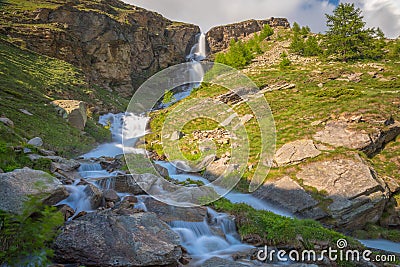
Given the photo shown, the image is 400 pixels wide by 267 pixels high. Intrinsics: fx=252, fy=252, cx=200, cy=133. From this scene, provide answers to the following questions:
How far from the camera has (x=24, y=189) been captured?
6238 mm

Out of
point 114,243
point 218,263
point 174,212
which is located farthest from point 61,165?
point 218,263

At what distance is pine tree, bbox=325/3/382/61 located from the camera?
30344mm

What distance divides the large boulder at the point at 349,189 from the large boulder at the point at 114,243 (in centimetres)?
761

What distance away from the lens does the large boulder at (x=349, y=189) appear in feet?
34.6

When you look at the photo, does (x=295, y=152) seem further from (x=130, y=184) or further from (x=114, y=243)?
(x=114, y=243)

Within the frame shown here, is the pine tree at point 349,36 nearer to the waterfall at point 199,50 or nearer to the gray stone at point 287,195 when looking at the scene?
the gray stone at point 287,195

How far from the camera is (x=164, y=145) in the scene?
69.4ft

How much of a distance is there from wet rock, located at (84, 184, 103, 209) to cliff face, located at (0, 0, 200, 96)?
114 feet

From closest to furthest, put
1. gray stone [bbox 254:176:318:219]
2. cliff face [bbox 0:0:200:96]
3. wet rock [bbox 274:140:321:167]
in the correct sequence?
gray stone [bbox 254:176:318:219], wet rock [bbox 274:140:321:167], cliff face [bbox 0:0:200:96]

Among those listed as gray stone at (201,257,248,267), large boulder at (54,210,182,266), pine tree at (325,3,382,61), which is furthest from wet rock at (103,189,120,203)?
pine tree at (325,3,382,61)

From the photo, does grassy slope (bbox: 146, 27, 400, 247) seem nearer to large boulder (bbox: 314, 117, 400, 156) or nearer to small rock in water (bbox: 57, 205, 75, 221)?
large boulder (bbox: 314, 117, 400, 156)

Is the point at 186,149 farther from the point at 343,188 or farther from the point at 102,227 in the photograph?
the point at 102,227

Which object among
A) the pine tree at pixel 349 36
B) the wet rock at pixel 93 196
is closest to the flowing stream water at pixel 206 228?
the wet rock at pixel 93 196

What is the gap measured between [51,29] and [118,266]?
139 feet
